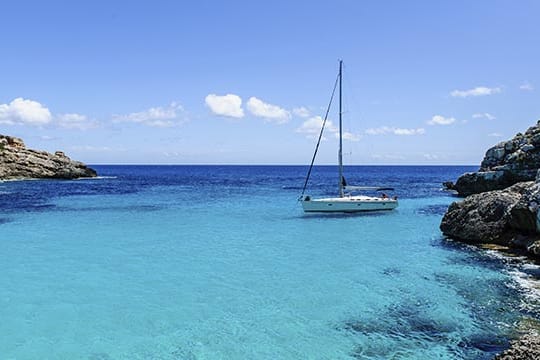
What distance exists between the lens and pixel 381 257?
24.0 meters

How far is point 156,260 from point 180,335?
10.2 metres

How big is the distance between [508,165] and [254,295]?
44.4 meters

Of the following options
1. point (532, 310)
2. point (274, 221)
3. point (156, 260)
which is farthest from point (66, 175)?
point (532, 310)

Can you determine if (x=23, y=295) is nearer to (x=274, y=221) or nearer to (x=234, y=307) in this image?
(x=234, y=307)

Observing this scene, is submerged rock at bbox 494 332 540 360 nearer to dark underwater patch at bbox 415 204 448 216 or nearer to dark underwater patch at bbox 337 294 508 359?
dark underwater patch at bbox 337 294 508 359

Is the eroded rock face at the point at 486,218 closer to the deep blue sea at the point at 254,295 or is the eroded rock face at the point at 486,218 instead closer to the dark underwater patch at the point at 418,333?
the deep blue sea at the point at 254,295

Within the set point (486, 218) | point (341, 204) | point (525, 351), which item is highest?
point (486, 218)

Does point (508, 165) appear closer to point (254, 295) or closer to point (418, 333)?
point (254, 295)

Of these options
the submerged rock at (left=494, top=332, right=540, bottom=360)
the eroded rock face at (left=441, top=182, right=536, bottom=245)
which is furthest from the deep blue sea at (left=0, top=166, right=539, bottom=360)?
the submerged rock at (left=494, top=332, right=540, bottom=360)

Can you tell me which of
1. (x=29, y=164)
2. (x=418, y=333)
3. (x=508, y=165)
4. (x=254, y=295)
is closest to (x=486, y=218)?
(x=418, y=333)

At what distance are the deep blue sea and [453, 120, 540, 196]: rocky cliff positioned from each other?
23.7m

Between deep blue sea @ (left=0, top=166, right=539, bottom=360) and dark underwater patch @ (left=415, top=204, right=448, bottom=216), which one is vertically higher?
dark underwater patch @ (left=415, top=204, right=448, bottom=216)

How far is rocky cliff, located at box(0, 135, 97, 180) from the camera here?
322 ft

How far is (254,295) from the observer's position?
17.3 meters
